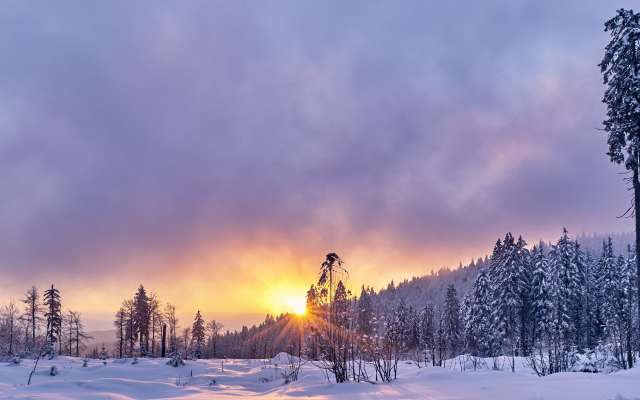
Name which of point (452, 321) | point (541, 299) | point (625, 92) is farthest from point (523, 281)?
point (625, 92)

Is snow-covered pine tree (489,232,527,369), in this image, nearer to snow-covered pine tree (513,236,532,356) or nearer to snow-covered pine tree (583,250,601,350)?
snow-covered pine tree (513,236,532,356)

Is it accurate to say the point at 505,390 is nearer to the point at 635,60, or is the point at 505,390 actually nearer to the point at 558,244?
the point at 635,60

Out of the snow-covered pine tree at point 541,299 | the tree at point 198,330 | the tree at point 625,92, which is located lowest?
the tree at point 198,330

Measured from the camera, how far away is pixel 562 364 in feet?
55.1

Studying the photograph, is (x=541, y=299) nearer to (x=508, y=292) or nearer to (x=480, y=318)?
(x=508, y=292)

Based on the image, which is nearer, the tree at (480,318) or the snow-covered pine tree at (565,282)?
the snow-covered pine tree at (565,282)

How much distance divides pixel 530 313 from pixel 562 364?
98.8 feet

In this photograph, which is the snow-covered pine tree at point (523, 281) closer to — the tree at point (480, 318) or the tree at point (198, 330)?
the tree at point (480, 318)

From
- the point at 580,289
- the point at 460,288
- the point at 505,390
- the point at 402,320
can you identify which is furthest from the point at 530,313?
the point at 460,288

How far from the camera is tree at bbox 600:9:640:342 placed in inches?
594

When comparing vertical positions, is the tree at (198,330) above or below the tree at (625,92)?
below

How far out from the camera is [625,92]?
15.4 metres

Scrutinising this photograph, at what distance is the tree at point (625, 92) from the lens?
49.5 feet

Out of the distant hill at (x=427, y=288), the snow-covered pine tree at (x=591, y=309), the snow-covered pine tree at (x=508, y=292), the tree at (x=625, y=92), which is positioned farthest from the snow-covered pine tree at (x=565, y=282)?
the distant hill at (x=427, y=288)
